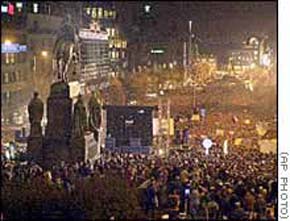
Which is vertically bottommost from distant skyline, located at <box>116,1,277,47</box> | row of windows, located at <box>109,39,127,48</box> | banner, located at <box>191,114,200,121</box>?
banner, located at <box>191,114,200,121</box>

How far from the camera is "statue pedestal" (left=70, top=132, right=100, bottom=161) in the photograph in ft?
8.28

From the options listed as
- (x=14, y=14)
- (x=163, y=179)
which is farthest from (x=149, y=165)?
(x=14, y=14)

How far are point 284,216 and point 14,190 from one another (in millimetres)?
1195

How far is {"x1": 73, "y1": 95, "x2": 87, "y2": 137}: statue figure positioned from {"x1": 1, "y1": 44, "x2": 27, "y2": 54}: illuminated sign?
1.05 feet

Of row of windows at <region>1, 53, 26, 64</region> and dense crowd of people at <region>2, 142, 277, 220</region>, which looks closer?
dense crowd of people at <region>2, 142, 277, 220</region>

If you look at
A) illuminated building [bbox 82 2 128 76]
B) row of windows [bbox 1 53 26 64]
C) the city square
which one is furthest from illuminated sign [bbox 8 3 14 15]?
illuminated building [bbox 82 2 128 76]

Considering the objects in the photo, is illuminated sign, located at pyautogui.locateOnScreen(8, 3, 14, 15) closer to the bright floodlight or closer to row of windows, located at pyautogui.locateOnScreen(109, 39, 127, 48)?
row of windows, located at pyautogui.locateOnScreen(109, 39, 127, 48)

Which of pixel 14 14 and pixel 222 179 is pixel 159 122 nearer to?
pixel 222 179

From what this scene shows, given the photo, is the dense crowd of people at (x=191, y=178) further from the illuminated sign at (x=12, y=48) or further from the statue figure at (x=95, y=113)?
the illuminated sign at (x=12, y=48)

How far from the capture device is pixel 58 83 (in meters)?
2.49

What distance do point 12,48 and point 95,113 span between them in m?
0.46

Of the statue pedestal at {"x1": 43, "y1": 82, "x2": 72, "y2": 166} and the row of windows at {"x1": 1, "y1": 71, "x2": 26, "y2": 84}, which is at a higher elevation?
the row of windows at {"x1": 1, "y1": 71, "x2": 26, "y2": 84}

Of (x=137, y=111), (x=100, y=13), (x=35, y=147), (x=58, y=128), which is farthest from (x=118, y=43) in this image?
(x=35, y=147)

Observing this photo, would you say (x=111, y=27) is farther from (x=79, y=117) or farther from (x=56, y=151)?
(x=56, y=151)
